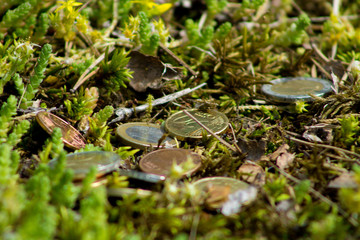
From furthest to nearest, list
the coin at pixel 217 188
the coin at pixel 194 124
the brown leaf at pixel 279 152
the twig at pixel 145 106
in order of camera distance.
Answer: the twig at pixel 145 106 → the coin at pixel 194 124 → the brown leaf at pixel 279 152 → the coin at pixel 217 188

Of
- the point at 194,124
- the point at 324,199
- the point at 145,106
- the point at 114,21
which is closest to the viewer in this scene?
the point at 324,199

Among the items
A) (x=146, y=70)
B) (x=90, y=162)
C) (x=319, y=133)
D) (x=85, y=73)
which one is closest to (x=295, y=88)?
(x=319, y=133)

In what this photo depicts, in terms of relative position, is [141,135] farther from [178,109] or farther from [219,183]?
[219,183]

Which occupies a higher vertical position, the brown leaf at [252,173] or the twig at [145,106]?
the twig at [145,106]

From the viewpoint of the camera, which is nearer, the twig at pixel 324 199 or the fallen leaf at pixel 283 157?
the twig at pixel 324 199

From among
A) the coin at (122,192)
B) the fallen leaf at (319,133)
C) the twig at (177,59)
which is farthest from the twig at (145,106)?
the fallen leaf at (319,133)

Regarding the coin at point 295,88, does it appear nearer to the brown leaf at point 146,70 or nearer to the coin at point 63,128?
the brown leaf at point 146,70
